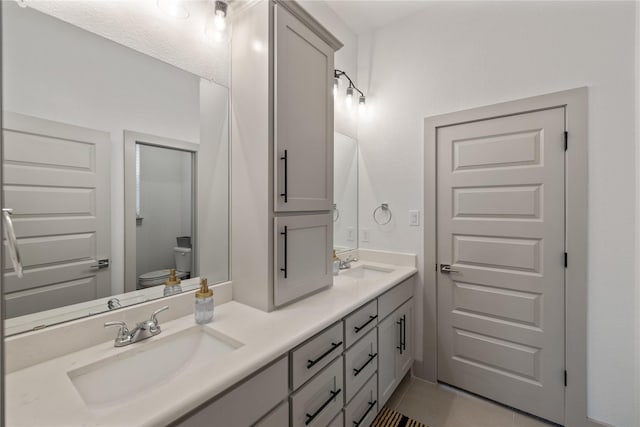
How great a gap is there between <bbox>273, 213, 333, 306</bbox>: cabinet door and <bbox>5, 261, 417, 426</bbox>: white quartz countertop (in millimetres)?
97

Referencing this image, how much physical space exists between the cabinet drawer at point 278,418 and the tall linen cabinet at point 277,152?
0.41 meters

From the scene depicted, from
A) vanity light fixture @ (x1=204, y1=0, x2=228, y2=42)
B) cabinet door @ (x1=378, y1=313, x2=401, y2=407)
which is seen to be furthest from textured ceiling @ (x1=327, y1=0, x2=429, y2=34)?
cabinet door @ (x1=378, y1=313, x2=401, y2=407)

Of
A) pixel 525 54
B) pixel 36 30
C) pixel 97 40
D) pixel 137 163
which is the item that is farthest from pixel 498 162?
pixel 36 30

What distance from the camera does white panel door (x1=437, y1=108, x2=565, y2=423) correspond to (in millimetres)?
1725

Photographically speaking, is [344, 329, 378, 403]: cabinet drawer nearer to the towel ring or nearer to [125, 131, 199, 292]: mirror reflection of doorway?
[125, 131, 199, 292]: mirror reflection of doorway

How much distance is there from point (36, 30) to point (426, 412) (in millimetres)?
2681

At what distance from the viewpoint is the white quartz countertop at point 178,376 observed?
693 millimetres

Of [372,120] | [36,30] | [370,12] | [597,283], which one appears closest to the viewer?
[36,30]

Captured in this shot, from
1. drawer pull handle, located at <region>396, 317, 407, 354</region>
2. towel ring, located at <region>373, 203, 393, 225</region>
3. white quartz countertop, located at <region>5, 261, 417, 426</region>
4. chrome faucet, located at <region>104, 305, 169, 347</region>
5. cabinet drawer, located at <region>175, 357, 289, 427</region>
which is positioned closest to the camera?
white quartz countertop, located at <region>5, 261, 417, 426</region>

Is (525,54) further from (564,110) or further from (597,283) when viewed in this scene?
(597,283)

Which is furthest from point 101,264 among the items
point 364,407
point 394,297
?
point 394,297

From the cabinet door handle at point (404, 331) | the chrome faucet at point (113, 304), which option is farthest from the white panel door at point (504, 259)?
the chrome faucet at point (113, 304)

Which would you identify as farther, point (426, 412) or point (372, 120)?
point (372, 120)

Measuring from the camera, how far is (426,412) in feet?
6.10
